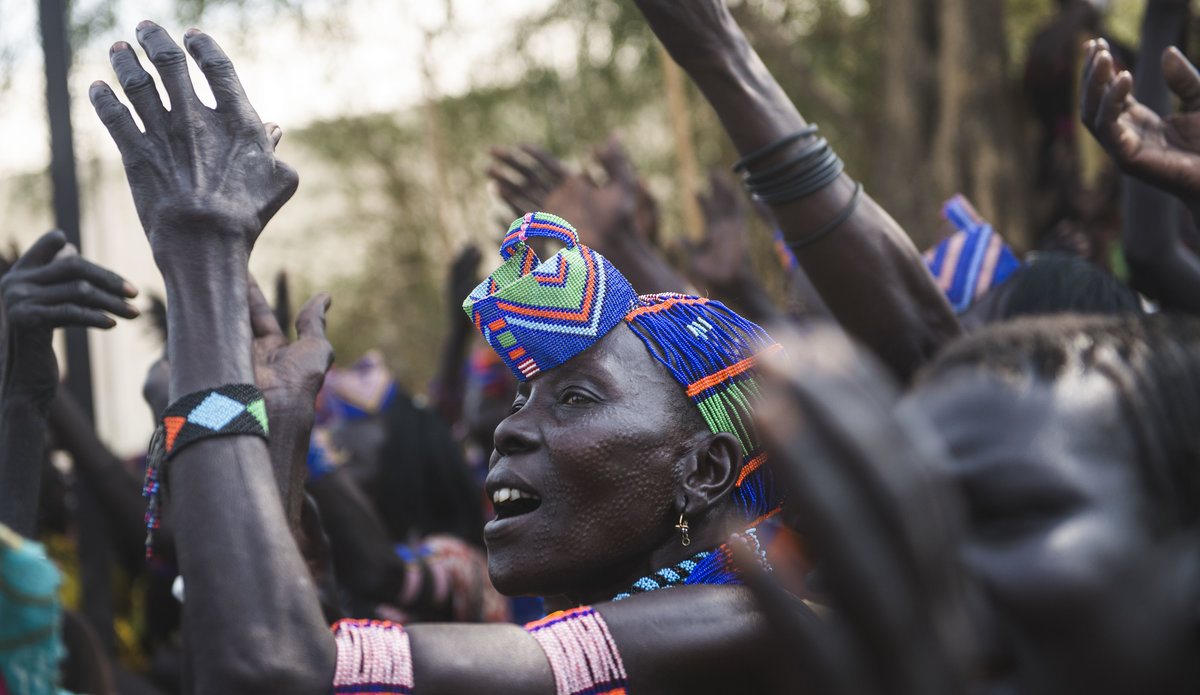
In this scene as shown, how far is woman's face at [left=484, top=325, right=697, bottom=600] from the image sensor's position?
82.6 inches

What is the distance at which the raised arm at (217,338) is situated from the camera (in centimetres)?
156

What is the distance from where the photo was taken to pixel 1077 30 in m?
8.01

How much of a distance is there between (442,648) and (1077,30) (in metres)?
7.78

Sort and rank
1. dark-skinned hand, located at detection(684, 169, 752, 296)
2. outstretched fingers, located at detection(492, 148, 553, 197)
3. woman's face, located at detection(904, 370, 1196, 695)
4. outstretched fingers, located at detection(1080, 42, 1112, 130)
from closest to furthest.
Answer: woman's face, located at detection(904, 370, 1196, 695), outstretched fingers, located at detection(1080, 42, 1112, 130), outstretched fingers, located at detection(492, 148, 553, 197), dark-skinned hand, located at detection(684, 169, 752, 296)

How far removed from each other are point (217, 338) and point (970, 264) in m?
2.56

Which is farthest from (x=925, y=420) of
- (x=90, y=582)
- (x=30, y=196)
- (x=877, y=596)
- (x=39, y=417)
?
(x=30, y=196)

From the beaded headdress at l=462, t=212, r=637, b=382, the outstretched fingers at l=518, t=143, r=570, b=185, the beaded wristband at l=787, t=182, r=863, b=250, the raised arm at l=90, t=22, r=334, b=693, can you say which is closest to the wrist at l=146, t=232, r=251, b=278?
the raised arm at l=90, t=22, r=334, b=693

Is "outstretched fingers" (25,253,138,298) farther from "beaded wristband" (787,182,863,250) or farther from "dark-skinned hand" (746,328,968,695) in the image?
"dark-skinned hand" (746,328,968,695)

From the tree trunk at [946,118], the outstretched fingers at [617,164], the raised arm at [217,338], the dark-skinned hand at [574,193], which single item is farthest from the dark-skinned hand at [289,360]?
the tree trunk at [946,118]

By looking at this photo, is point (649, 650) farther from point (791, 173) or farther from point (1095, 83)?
point (1095, 83)

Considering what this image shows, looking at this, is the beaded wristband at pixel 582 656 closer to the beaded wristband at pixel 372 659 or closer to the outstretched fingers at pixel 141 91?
the beaded wristband at pixel 372 659

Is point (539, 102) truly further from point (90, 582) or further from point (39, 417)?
point (39, 417)

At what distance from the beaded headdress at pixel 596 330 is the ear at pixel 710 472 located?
29mm

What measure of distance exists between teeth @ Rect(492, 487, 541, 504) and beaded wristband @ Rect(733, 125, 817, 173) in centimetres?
95
